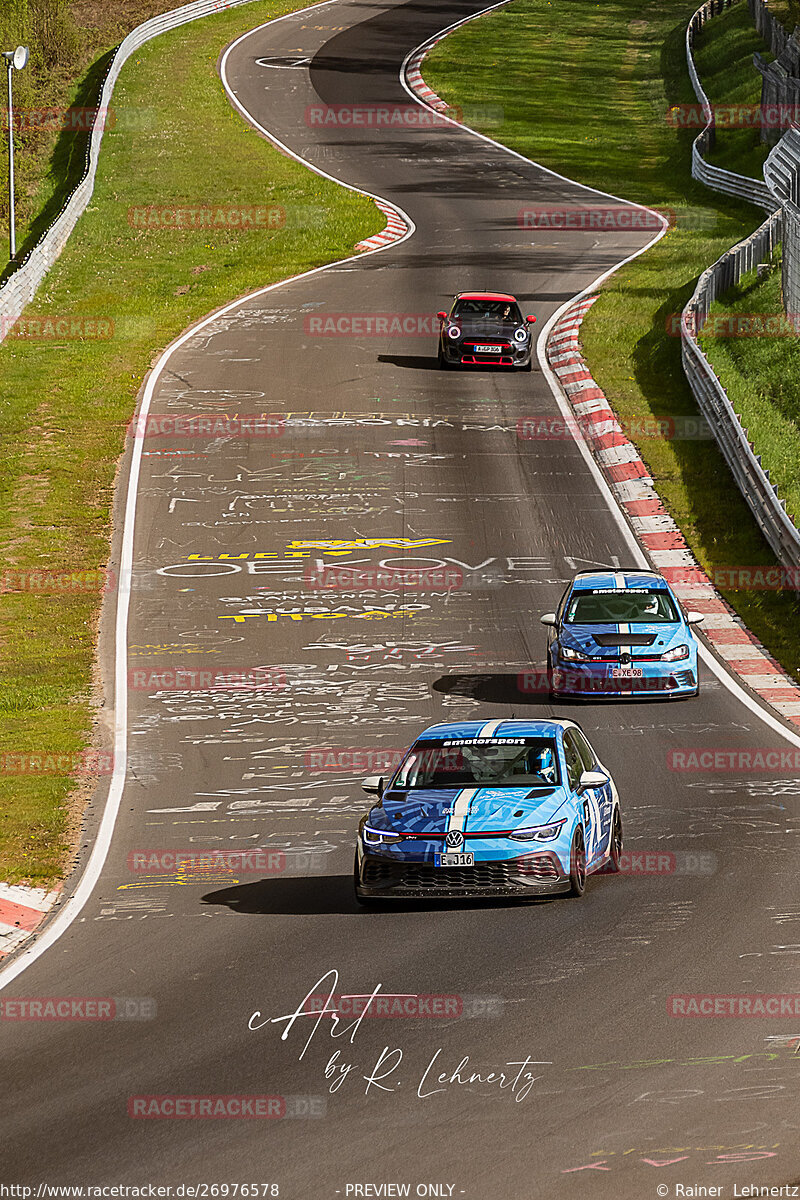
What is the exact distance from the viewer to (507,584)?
26938mm

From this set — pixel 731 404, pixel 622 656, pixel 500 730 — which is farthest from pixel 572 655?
pixel 731 404

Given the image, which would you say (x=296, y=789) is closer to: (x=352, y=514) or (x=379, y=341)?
(x=352, y=514)

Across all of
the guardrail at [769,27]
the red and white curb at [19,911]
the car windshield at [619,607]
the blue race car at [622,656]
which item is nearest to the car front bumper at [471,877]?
the red and white curb at [19,911]

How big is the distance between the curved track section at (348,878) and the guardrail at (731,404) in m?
2.48

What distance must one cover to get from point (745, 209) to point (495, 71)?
91.4 feet

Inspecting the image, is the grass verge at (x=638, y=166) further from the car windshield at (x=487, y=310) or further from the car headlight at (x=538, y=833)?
the car headlight at (x=538, y=833)

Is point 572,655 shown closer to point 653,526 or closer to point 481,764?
point 481,764

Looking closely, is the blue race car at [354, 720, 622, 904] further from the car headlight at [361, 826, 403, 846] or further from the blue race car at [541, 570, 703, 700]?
the blue race car at [541, 570, 703, 700]

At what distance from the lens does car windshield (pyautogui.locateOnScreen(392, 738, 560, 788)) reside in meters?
14.2

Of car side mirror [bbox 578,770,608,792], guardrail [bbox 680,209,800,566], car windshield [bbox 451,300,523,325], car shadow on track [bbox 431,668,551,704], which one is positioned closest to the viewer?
car side mirror [bbox 578,770,608,792]

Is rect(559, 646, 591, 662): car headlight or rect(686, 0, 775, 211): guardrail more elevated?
rect(686, 0, 775, 211): guardrail

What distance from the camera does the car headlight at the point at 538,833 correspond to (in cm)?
1327

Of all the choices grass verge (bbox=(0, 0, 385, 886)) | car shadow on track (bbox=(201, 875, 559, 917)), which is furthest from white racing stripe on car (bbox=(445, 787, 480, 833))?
grass verge (bbox=(0, 0, 385, 886))

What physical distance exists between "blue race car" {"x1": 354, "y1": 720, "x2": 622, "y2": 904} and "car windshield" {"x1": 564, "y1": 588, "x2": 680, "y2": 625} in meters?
7.69
